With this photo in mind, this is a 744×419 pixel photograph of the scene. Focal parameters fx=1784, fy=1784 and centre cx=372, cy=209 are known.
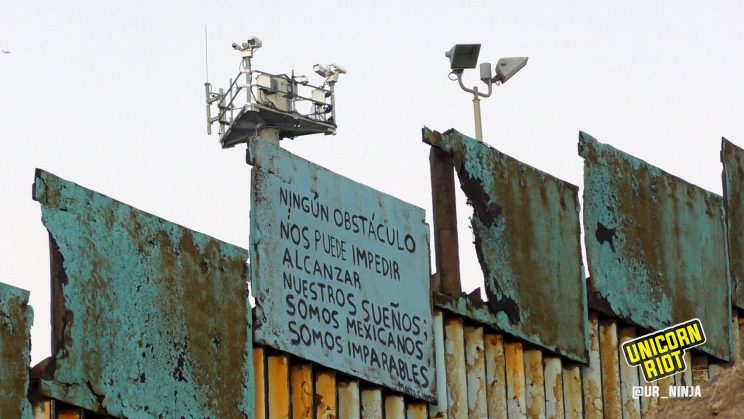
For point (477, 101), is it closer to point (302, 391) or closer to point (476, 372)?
point (476, 372)

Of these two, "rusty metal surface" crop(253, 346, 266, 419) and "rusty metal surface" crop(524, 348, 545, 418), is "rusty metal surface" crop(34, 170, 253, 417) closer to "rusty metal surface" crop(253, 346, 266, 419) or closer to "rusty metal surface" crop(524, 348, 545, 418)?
"rusty metal surface" crop(253, 346, 266, 419)

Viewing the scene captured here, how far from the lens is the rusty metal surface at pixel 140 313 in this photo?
10844mm

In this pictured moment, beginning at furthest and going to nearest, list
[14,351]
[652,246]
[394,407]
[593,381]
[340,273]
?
[652,246] < [593,381] < [394,407] < [340,273] < [14,351]

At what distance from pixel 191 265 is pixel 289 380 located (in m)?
1.13

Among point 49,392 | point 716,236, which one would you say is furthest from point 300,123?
point 49,392

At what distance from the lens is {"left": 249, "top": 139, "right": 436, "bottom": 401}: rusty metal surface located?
1217 centimetres

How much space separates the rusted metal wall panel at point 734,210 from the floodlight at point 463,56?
2673 millimetres

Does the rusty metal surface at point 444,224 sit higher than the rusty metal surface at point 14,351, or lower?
higher

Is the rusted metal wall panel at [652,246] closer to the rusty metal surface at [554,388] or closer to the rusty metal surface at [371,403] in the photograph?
the rusty metal surface at [554,388]

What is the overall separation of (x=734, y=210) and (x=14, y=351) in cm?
780

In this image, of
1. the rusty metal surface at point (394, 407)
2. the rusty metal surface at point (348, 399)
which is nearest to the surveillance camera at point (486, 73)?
the rusty metal surface at point (394, 407)

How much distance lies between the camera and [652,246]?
15148mm

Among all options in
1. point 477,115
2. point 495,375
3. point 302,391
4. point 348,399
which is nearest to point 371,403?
point 348,399

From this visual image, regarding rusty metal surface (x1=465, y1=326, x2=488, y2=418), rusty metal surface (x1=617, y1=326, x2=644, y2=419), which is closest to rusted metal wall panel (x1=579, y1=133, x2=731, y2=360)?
rusty metal surface (x1=617, y1=326, x2=644, y2=419)
